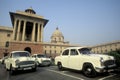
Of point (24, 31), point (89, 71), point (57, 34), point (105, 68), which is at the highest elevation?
point (57, 34)

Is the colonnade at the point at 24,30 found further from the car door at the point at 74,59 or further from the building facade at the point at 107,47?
the building facade at the point at 107,47

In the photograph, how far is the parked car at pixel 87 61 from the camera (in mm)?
6793

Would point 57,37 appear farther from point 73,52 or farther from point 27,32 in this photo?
point 73,52

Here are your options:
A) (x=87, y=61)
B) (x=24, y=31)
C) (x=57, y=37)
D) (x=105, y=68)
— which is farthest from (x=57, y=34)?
(x=105, y=68)

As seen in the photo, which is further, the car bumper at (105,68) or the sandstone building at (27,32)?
the sandstone building at (27,32)

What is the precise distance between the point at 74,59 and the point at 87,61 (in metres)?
1.34

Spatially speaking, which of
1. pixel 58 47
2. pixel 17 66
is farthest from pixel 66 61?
pixel 58 47

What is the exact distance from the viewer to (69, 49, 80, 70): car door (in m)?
8.27

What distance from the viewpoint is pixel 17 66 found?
9.22 m

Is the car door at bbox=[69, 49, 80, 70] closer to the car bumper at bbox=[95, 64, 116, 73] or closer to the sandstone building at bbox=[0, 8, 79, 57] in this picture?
the car bumper at bbox=[95, 64, 116, 73]

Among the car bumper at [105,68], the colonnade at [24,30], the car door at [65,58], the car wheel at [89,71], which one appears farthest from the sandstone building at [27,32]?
the car bumper at [105,68]

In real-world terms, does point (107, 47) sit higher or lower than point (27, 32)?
lower

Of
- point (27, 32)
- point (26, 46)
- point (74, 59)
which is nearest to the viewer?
point (74, 59)

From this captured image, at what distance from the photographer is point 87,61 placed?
7.43 metres
